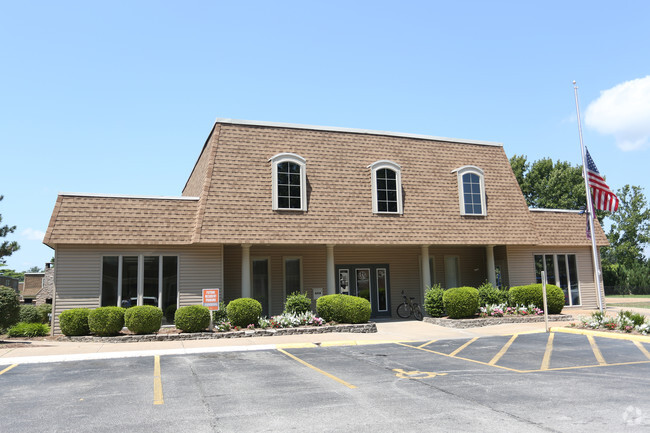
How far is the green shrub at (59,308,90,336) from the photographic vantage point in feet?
48.4

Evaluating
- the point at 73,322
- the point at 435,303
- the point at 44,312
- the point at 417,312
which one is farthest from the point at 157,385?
the point at 44,312

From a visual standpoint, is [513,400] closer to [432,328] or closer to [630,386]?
[630,386]

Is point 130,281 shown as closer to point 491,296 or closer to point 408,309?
point 408,309

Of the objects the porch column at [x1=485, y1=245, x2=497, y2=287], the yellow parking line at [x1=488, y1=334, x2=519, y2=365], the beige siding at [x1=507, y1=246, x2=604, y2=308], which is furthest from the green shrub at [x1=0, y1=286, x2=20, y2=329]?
the beige siding at [x1=507, y1=246, x2=604, y2=308]

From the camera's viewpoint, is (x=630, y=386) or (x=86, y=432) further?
(x=630, y=386)

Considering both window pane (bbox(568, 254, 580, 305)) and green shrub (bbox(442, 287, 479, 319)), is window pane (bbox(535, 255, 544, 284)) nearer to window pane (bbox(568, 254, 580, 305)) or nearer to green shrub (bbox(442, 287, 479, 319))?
window pane (bbox(568, 254, 580, 305))

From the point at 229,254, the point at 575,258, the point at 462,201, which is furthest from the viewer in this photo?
the point at 575,258

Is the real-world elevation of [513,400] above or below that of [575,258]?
below

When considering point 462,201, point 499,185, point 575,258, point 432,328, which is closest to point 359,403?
point 432,328

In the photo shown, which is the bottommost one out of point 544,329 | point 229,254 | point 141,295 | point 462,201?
point 544,329

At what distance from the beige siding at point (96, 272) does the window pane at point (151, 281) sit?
321mm

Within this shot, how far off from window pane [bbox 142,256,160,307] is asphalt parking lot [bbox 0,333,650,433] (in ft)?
18.1

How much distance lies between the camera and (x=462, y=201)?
20.8 meters

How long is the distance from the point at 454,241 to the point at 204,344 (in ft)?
36.6
